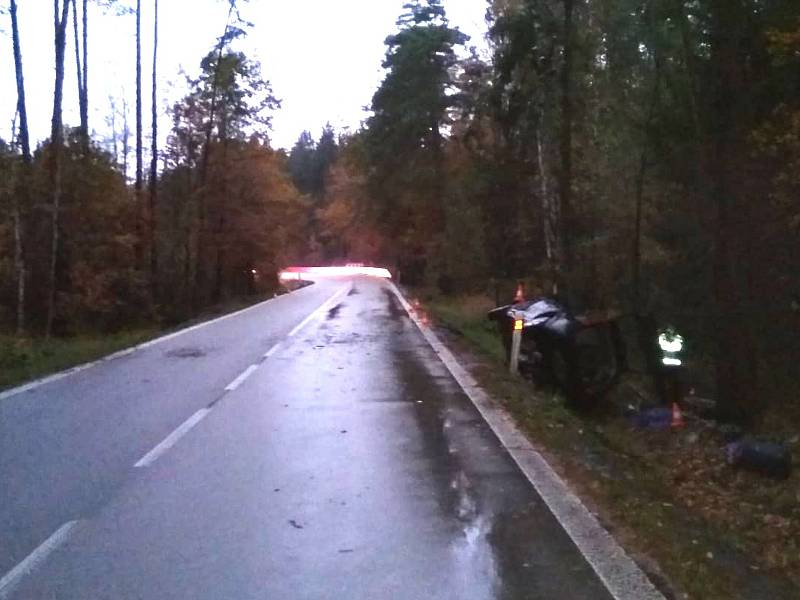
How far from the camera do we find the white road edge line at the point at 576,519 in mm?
7000

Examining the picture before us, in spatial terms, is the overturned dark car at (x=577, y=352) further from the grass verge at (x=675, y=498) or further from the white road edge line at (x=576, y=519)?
the white road edge line at (x=576, y=519)

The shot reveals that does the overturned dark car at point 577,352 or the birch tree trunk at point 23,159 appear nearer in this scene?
the overturned dark car at point 577,352

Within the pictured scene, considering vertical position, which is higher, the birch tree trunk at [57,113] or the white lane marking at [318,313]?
the birch tree trunk at [57,113]

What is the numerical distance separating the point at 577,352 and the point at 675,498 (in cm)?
695

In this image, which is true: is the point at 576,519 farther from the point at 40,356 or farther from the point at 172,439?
the point at 40,356

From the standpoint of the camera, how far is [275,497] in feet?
31.0

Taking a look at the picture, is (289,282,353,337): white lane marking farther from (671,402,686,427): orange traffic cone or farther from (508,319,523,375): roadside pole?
(671,402,686,427): orange traffic cone

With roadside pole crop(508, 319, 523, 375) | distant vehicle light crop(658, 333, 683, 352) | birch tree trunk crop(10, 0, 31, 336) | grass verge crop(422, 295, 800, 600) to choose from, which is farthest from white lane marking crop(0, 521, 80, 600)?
birch tree trunk crop(10, 0, 31, 336)

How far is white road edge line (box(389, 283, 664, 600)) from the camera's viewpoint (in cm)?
700

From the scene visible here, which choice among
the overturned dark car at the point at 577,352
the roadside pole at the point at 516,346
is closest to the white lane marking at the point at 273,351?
the roadside pole at the point at 516,346

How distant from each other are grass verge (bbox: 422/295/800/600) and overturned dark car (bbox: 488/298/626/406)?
0.43 metres

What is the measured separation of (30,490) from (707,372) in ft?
54.7

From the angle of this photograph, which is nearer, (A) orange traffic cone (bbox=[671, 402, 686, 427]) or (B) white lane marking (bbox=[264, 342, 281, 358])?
(A) orange traffic cone (bbox=[671, 402, 686, 427])

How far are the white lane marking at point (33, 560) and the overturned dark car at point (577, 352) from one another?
10.8m
